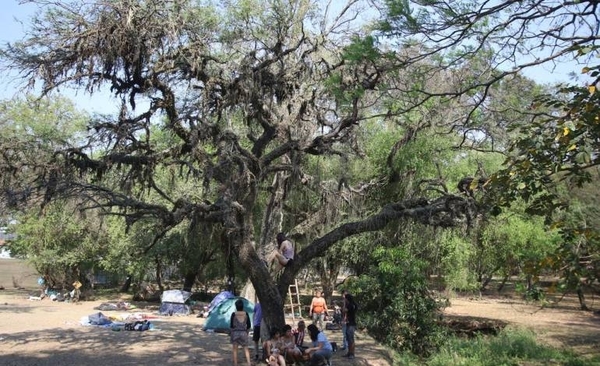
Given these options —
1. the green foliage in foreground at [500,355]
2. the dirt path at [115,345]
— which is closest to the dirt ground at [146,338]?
the dirt path at [115,345]

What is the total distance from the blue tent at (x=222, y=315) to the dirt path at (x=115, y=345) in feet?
1.58

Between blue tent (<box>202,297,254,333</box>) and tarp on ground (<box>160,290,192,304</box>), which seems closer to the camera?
blue tent (<box>202,297,254,333</box>)

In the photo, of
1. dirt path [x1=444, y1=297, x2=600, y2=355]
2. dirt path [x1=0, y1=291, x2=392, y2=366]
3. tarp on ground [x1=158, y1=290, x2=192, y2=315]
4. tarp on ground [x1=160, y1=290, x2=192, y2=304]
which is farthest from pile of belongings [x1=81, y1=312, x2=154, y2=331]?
dirt path [x1=444, y1=297, x2=600, y2=355]

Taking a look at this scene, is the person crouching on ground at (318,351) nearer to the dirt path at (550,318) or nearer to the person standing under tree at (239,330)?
the person standing under tree at (239,330)

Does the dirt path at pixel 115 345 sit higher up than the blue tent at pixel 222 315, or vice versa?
the blue tent at pixel 222 315

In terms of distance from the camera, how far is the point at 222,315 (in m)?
17.0

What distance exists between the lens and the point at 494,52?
295 inches

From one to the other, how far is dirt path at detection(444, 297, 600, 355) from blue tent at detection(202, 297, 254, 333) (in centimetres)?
788

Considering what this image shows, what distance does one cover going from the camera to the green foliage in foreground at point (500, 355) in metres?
13.2

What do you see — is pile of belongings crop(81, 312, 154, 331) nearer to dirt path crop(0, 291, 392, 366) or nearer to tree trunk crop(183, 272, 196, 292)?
dirt path crop(0, 291, 392, 366)

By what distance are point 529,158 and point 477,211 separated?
356 cm

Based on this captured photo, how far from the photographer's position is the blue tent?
16.6 meters

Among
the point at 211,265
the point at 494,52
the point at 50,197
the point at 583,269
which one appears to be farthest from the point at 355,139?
the point at 211,265

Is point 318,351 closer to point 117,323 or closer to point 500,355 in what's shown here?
point 500,355
